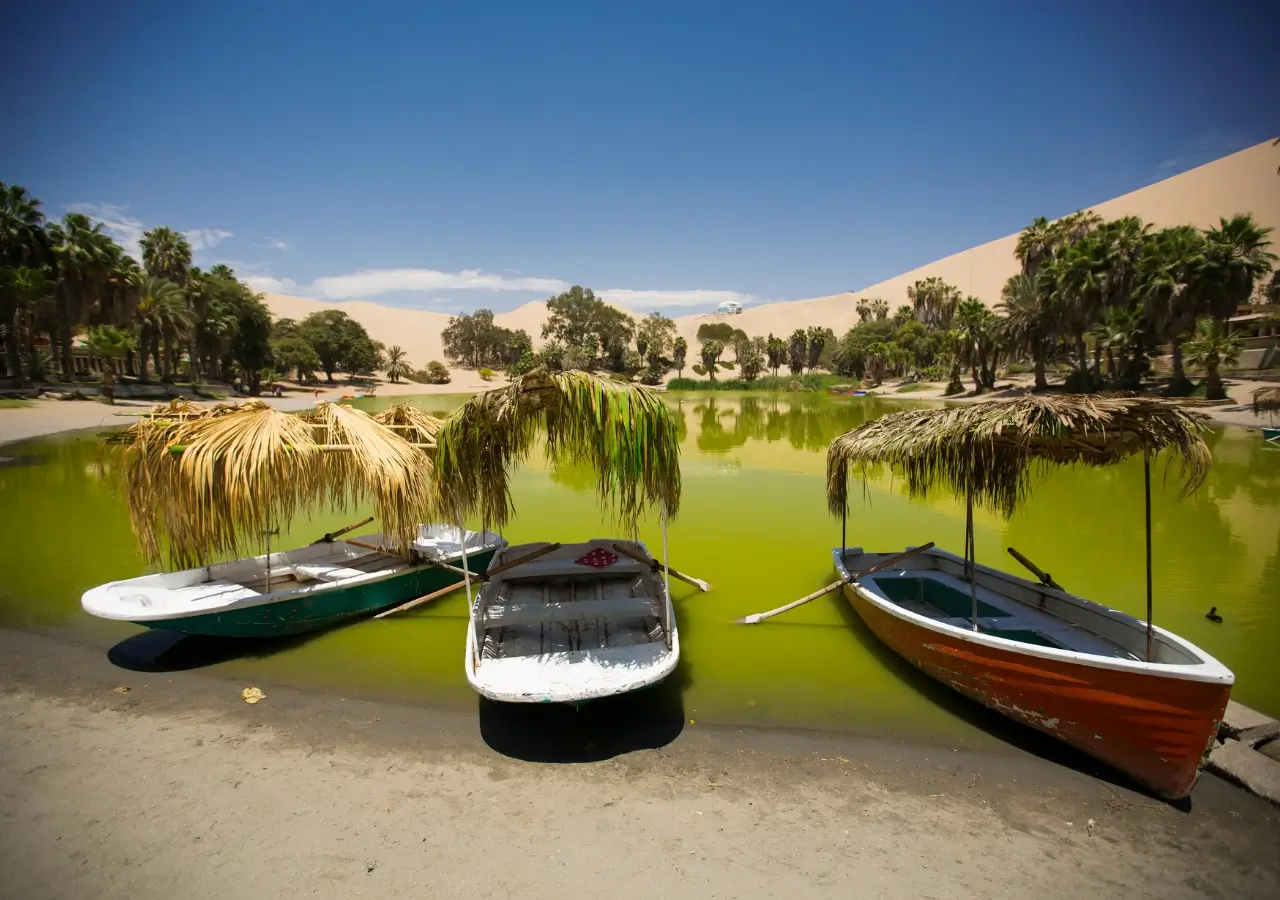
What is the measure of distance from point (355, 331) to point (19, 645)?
69191 millimetres

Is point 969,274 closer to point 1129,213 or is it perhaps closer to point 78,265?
point 1129,213

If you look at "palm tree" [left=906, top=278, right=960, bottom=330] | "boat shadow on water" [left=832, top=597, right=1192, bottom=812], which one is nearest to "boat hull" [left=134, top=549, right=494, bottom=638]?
"boat shadow on water" [left=832, top=597, right=1192, bottom=812]

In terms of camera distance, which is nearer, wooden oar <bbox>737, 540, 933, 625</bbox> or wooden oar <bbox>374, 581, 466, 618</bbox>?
wooden oar <bbox>737, 540, 933, 625</bbox>

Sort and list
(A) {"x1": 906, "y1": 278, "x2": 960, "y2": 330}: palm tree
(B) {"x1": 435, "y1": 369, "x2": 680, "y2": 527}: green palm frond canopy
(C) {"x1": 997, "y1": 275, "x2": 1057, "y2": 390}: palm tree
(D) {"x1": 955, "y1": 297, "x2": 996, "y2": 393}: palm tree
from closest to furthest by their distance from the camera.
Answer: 1. (B) {"x1": 435, "y1": 369, "x2": 680, "y2": 527}: green palm frond canopy
2. (C) {"x1": 997, "y1": 275, "x2": 1057, "y2": 390}: palm tree
3. (D) {"x1": 955, "y1": 297, "x2": 996, "y2": 393}: palm tree
4. (A) {"x1": 906, "y1": 278, "x2": 960, "y2": 330}: palm tree

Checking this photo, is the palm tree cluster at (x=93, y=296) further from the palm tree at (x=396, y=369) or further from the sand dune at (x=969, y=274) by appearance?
the sand dune at (x=969, y=274)

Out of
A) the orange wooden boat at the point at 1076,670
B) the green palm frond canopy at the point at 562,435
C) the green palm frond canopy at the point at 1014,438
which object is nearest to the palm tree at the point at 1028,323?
the green palm frond canopy at the point at 1014,438

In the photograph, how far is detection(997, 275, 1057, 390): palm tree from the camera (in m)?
41.1

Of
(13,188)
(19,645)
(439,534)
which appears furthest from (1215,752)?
(13,188)

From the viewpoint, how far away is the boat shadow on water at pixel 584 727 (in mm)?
5332

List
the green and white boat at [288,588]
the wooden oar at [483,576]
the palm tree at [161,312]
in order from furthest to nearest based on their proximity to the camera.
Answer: the palm tree at [161,312], the wooden oar at [483,576], the green and white boat at [288,588]

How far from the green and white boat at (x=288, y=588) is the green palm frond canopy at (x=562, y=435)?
1.35 metres

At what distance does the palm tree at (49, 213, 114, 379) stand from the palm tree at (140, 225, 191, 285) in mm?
10241

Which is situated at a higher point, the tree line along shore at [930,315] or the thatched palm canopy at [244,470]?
the tree line along shore at [930,315]

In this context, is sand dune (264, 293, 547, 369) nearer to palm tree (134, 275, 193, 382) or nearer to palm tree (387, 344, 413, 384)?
palm tree (387, 344, 413, 384)
